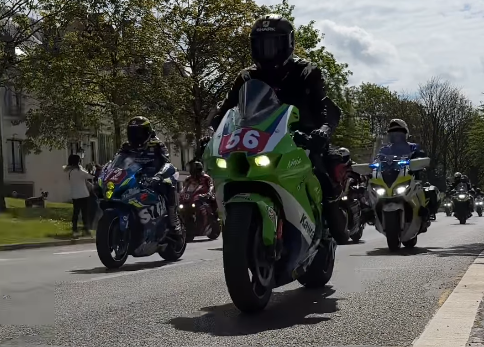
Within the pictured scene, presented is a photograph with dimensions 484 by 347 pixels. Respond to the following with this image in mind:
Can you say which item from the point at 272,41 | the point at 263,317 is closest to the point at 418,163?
the point at 272,41

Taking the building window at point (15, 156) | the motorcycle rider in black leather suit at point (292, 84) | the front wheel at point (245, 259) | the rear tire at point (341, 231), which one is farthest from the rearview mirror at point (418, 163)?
the building window at point (15, 156)

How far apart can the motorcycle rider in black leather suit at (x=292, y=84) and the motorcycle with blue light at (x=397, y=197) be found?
5.33m

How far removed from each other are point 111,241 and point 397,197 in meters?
4.57

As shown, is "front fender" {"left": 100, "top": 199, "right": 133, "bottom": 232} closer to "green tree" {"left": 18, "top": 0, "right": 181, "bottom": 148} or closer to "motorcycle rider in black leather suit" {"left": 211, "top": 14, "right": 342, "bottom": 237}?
"green tree" {"left": 18, "top": 0, "right": 181, "bottom": 148}

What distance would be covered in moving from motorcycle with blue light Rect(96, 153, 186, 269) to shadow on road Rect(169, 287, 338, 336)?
3498mm

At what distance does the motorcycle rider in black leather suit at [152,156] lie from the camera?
10180mm

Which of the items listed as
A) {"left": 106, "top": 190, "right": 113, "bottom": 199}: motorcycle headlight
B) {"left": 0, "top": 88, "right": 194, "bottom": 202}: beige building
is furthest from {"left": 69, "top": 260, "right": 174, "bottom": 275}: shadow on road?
{"left": 0, "top": 88, "right": 194, "bottom": 202}: beige building

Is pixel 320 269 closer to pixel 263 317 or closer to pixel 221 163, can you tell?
pixel 263 317

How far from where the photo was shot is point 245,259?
5.12 metres

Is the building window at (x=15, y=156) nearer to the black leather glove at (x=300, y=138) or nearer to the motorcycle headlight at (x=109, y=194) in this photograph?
the black leather glove at (x=300, y=138)

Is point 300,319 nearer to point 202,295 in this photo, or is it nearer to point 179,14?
point 202,295

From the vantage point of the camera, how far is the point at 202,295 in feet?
22.6

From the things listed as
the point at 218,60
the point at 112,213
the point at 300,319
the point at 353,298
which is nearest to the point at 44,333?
the point at 300,319

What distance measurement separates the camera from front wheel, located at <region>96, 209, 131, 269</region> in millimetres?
9234
